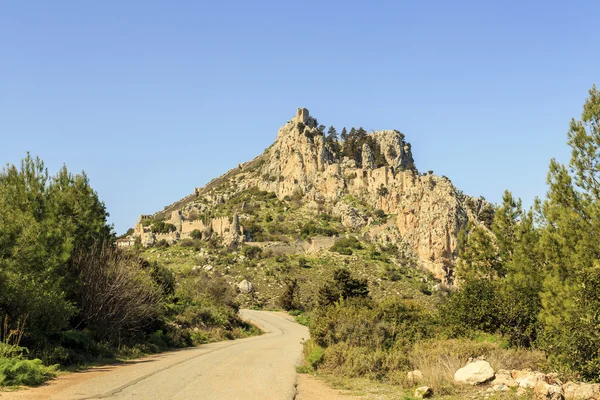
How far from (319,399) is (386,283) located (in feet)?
193

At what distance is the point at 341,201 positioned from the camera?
356 ft

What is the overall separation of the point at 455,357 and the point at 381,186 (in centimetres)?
9323

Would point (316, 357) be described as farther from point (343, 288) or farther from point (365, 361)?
point (343, 288)

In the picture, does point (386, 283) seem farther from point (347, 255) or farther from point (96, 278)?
point (96, 278)

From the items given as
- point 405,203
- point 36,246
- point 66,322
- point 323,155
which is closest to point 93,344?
point 66,322

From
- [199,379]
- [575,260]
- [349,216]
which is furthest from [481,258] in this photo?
[349,216]

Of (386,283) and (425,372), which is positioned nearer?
(425,372)

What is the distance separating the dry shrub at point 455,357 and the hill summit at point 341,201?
53347 millimetres

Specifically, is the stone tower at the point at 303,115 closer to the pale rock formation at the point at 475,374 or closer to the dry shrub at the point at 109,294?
the dry shrub at the point at 109,294

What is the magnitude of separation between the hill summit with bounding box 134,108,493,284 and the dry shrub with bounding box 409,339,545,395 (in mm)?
53347

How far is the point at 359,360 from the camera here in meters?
16.4

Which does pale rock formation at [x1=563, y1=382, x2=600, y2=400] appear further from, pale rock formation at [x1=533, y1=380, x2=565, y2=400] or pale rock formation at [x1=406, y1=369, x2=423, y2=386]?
pale rock formation at [x1=406, y1=369, x2=423, y2=386]

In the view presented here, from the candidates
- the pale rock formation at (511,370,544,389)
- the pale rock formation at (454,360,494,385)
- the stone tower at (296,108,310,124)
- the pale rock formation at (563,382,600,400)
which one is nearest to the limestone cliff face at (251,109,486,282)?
the stone tower at (296,108,310,124)

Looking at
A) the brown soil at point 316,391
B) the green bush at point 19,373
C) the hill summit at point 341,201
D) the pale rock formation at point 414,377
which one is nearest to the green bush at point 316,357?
the brown soil at point 316,391
